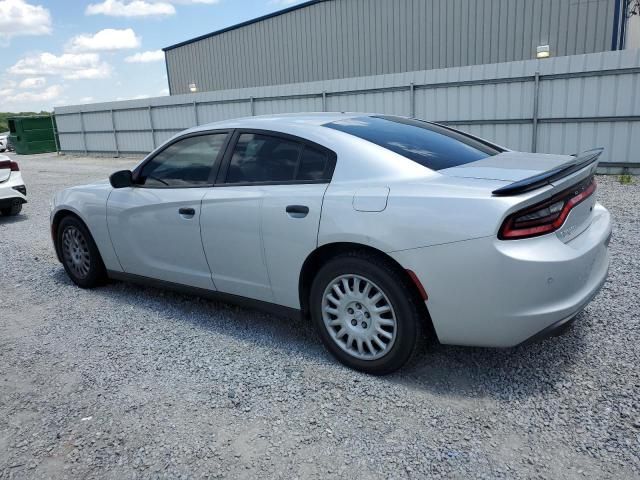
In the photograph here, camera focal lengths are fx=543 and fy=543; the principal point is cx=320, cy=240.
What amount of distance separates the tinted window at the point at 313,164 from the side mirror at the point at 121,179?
1.67 metres

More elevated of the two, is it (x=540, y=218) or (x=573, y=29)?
(x=573, y=29)

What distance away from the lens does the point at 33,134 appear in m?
27.8

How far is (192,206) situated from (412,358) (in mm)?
1861

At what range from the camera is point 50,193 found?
12.5 meters

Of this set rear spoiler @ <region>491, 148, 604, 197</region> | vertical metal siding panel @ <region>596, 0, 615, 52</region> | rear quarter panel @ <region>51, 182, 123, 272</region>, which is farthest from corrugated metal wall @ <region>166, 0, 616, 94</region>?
rear quarter panel @ <region>51, 182, 123, 272</region>

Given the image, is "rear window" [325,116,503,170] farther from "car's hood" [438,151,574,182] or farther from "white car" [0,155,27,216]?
"white car" [0,155,27,216]

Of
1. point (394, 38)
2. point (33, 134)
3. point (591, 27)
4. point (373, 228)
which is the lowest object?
point (373, 228)

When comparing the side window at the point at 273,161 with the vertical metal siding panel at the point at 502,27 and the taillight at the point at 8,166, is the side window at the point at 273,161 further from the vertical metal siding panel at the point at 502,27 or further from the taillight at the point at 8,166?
the vertical metal siding panel at the point at 502,27

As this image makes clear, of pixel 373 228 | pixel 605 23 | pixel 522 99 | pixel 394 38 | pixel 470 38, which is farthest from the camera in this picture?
pixel 394 38

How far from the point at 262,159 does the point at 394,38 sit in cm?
1611

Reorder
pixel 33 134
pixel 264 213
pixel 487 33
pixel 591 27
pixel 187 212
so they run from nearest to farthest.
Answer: pixel 264 213, pixel 187 212, pixel 591 27, pixel 487 33, pixel 33 134

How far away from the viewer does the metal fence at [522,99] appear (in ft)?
32.7

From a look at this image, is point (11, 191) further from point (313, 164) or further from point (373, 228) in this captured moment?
point (373, 228)

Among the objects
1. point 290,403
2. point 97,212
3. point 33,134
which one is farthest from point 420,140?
point 33,134
